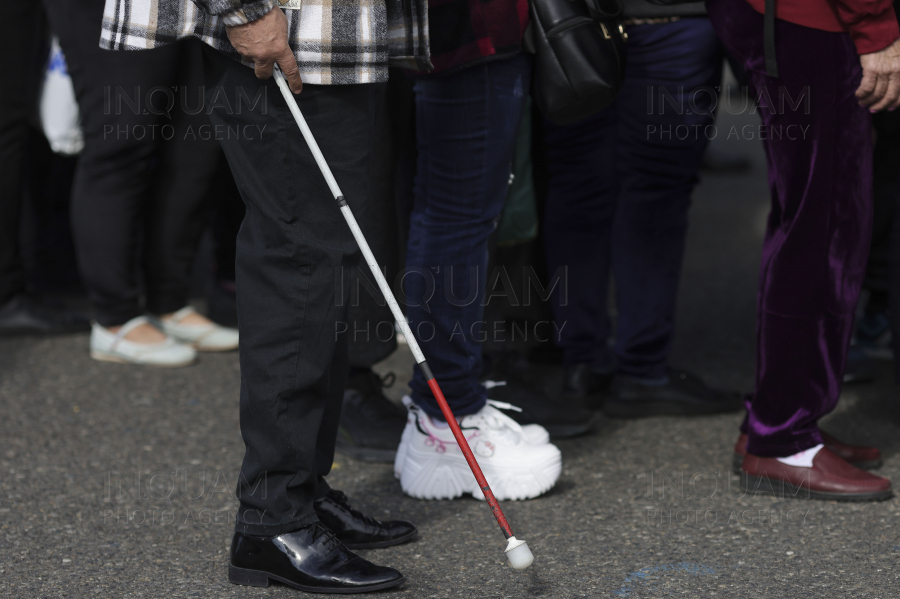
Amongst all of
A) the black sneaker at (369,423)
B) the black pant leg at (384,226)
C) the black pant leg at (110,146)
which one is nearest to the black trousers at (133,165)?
the black pant leg at (110,146)

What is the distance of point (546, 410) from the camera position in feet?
9.69

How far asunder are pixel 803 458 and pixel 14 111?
2.90 metres

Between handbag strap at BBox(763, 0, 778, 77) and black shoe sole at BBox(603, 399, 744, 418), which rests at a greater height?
handbag strap at BBox(763, 0, 778, 77)

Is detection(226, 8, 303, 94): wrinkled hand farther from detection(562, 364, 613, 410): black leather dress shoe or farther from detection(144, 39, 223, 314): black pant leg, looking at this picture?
detection(144, 39, 223, 314): black pant leg

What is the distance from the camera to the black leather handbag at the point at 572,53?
7.55 ft

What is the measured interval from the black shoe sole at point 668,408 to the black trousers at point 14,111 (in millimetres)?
2249

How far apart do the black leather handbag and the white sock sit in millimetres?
967

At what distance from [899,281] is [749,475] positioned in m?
0.69

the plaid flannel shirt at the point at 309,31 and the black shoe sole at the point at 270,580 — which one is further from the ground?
the plaid flannel shirt at the point at 309,31

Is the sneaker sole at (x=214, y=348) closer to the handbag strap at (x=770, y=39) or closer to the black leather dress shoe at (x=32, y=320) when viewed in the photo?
the black leather dress shoe at (x=32, y=320)

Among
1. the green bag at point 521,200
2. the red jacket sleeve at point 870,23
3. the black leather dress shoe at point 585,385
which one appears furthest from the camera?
the black leather dress shoe at point 585,385

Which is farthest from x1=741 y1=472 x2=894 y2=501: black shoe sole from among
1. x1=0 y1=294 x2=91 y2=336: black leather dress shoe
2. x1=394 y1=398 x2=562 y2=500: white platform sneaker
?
x1=0 y1=294 x2=91 y2=336: black leather dress shoe

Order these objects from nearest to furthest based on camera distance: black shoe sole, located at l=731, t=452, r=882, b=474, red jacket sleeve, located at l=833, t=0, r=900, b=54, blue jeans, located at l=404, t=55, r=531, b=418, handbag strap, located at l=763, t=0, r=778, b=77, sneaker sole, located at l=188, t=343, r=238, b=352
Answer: red jacket sleeve, located at l=833, t=0, r=900, b=54
handbag strap, located at l=763, t=0, r=778, b=77
blue jeans, located at l=404, t=55, r=531, b=418
black shoe sole, located at l=731, t=452, r=882, b=474
sneaker sole, located at l=188, t=343, r=238, b=352

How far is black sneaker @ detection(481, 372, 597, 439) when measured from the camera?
115 inches
